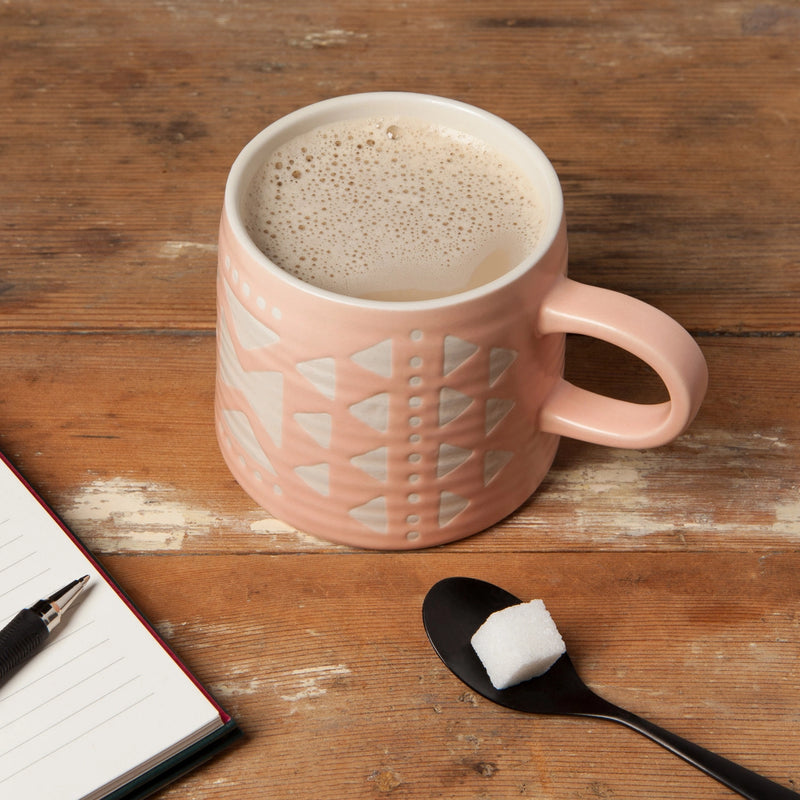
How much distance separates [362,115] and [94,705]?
41 centimetres

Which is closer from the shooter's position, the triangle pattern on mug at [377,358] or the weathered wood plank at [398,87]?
the triangle pattern on mug at [377,358]

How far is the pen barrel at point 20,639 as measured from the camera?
62cm

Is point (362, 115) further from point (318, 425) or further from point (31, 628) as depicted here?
point (31, 628)

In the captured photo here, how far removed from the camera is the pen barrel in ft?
2.04

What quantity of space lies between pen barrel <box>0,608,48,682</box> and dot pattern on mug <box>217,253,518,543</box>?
17cm

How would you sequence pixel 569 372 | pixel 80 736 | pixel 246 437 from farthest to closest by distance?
pixel 569 372 < pixel 246 437 < pixel 80 736

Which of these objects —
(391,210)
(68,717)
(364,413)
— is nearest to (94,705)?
(68,717)

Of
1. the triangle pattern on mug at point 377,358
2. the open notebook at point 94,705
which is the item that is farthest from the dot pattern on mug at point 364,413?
the open notebook at point 94,705

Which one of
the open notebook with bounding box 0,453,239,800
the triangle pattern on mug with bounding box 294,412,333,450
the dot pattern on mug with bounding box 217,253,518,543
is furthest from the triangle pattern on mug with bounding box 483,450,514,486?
the open notebook with bounding box 0,453,239,800

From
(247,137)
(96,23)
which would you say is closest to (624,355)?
(247,137)

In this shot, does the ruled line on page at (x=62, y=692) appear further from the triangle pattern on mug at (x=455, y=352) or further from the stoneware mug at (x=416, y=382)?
the triangle pattern on mug at (x=455, y=352)

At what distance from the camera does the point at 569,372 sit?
852 millimetres

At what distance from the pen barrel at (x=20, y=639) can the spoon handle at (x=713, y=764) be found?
0.33m

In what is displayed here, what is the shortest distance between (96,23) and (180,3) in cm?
9
